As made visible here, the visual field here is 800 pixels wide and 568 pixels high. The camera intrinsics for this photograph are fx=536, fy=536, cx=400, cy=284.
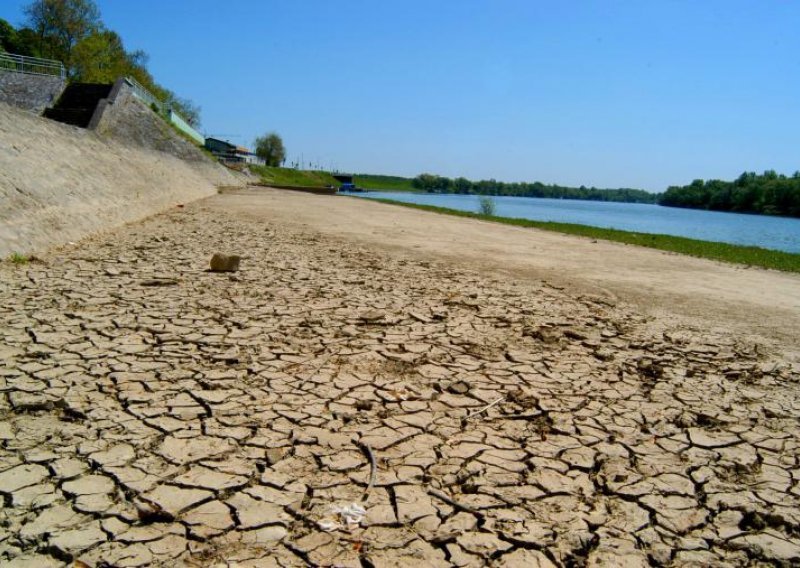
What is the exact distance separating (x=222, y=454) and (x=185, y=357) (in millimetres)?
1392

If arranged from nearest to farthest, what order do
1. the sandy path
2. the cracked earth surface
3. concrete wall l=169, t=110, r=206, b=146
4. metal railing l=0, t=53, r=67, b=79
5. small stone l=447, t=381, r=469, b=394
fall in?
the cracked earth surface < small stone l=447, t=381, r=469, b=394 < the sandy path < metal railing l=0, t=53, r=67, b=79 < concrete wall l=169, t=110, r=206, b=146

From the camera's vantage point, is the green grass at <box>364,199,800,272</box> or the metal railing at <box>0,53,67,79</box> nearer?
the green grass at <box>364,199,800,272</box>

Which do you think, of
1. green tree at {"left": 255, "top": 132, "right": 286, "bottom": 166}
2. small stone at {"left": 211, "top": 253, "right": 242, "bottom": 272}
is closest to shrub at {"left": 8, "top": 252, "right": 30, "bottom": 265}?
small stone at {"left": 211, "top": 253, "right": 242, "bottom": 272}

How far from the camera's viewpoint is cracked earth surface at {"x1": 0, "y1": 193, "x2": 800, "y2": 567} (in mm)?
2010

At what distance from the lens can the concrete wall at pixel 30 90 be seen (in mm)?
22141

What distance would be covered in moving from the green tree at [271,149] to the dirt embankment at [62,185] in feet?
259

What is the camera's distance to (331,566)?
1.85 meters

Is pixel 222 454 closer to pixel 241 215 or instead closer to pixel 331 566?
pixel 331 566

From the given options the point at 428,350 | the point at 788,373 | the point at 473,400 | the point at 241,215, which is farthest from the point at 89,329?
the point at 241,215

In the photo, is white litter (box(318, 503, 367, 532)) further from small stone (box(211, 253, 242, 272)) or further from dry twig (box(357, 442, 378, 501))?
small stone (box(211, 253, 242, 272))

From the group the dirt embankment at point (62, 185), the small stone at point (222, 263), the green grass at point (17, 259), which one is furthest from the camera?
the dirt embankment at point (62, 185)

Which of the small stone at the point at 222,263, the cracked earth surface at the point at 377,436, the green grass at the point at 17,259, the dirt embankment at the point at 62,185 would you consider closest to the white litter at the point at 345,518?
the cracked earth surface at the point at 377,436

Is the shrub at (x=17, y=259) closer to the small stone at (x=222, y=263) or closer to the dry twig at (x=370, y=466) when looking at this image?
the small stone at (x=222, y=263)

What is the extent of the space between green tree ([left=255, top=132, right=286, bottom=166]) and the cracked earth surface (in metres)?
91.7
